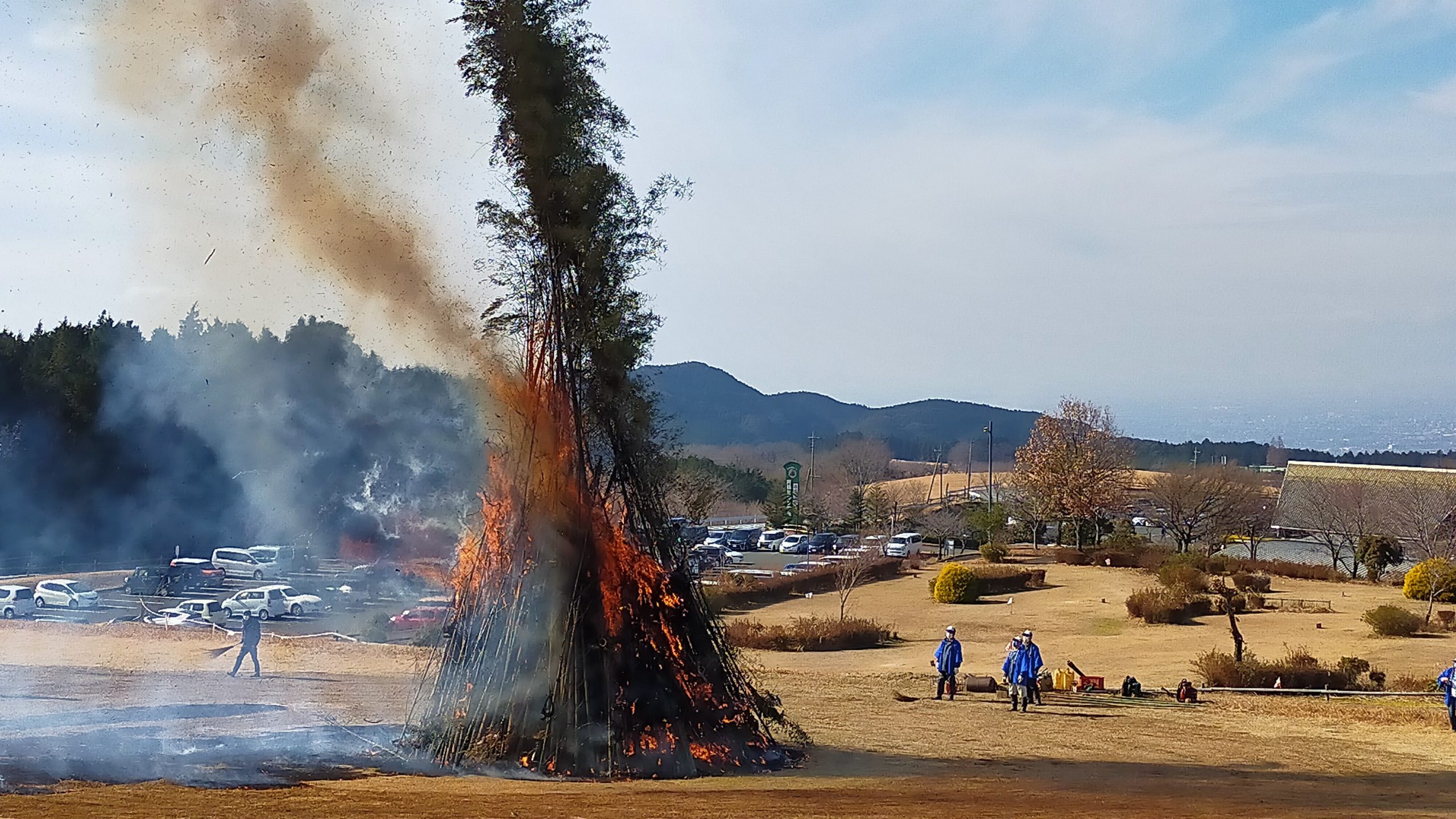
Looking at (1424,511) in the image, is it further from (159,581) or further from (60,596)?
(60,596)

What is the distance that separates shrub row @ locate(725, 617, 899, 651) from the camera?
3694cm

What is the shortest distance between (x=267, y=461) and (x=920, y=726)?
22689 mm

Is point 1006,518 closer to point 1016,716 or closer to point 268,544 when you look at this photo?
point 268,544

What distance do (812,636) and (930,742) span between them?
53.6 ft

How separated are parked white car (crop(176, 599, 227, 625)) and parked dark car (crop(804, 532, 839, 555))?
39.7 meters

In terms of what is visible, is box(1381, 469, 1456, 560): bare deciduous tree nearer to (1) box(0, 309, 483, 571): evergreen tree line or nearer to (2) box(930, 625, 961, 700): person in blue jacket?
(2) box(930, 625, 961, 700): person in blue jacket

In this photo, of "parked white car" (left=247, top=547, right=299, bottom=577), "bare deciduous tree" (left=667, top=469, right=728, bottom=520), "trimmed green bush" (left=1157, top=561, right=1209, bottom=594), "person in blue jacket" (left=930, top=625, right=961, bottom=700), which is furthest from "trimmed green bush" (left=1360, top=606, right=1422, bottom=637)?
"parked white car" (left=247, top=547, right=299, bottom=577)

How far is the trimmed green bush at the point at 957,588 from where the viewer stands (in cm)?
4850

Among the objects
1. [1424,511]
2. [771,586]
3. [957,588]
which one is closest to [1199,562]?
[957,588]

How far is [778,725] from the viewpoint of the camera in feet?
67.9

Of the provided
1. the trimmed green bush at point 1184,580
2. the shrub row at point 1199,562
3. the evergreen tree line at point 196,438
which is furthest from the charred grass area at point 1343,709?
the shrub row at point 1199,562

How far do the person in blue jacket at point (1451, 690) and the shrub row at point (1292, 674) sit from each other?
4.31 m

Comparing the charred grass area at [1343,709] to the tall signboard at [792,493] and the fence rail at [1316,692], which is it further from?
the tall signboard at [792,493]

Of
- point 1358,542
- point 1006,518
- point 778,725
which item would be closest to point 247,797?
point 778,725
